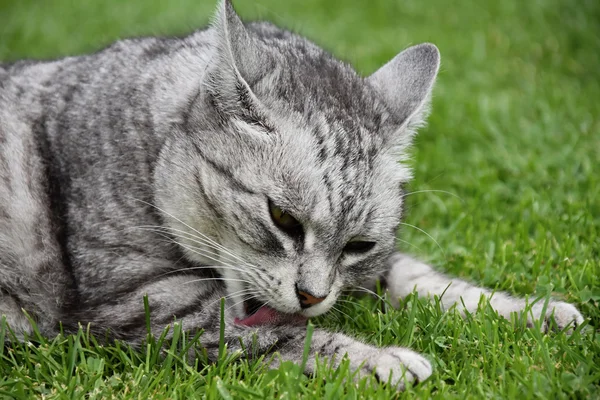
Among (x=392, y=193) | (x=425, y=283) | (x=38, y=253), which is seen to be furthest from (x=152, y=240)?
(x=425, y=283)

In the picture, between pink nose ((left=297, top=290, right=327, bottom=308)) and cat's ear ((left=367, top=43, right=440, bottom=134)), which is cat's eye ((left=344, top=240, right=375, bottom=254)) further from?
cat's ear ((left=367, top=43, right=440, bottom=134))

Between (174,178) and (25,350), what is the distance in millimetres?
883

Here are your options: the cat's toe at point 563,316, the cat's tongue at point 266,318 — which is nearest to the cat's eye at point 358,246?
the cat's tongue at point 266,318

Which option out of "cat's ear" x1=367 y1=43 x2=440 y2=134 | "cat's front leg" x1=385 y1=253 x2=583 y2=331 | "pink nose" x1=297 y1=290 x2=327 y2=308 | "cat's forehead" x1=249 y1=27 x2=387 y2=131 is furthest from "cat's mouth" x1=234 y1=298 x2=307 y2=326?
"cat's ear" x1=367 y1=43 x2=440 y2=134

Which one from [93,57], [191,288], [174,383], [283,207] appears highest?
[93,57]

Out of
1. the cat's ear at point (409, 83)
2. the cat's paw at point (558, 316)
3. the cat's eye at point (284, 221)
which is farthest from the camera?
the cat's ear at point (409, 83)

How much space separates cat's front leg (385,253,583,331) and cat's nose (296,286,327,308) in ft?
1.94

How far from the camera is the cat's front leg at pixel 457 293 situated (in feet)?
9.32

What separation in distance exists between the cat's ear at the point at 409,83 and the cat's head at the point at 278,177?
13cm

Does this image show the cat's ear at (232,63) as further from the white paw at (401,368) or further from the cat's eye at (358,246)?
the white paw at (401,368)

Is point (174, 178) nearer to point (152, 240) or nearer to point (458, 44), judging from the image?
point (152, 240)

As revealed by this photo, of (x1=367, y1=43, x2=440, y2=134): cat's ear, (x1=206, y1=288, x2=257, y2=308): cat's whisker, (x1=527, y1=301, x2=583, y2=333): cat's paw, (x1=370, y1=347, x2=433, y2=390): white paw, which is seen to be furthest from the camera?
(x1=367, y1=43, x2=440, y2=134): cat's ear

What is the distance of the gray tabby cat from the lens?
258cm

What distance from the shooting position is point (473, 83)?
19.4 feet
